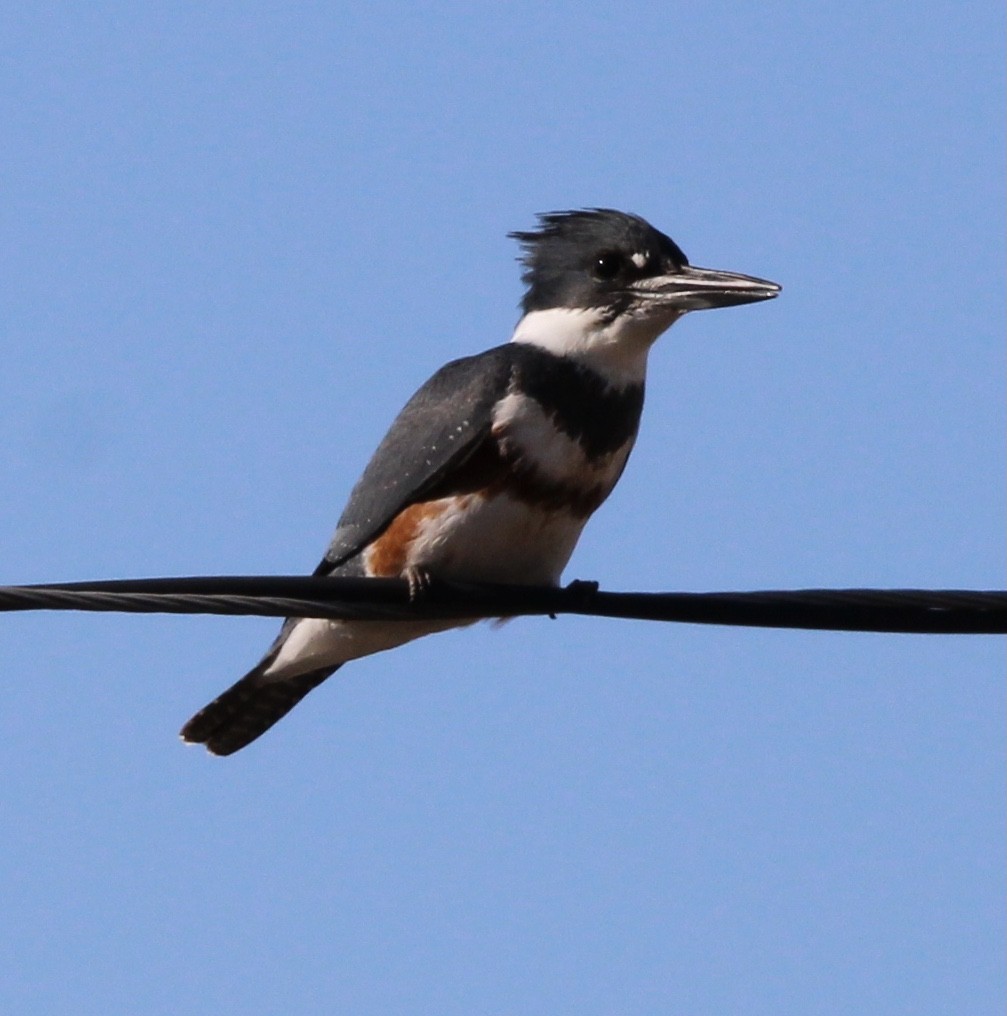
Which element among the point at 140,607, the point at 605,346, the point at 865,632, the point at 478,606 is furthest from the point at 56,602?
the point at 605,346

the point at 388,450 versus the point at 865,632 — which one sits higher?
the point at 388,450

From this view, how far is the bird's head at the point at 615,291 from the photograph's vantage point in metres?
4.96

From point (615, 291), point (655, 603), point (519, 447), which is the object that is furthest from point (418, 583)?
point (615, 291)

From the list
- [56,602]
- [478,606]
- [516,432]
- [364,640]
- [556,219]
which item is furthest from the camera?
[556,219]

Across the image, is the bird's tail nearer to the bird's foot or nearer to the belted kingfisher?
the belted kingfisher

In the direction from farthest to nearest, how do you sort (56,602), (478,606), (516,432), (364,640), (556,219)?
(556,219) → (364,640) → (516,432) → (478,606) → (56,602)

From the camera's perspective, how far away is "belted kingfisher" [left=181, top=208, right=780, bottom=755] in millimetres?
4641

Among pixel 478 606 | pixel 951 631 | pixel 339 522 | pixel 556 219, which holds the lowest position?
pixel 951 631

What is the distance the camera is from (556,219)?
5352 millimetres

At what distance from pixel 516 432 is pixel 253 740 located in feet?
4.44

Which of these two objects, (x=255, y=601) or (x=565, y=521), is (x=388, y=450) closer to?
(x=565, y=521)

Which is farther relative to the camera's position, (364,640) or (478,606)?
(364,640)

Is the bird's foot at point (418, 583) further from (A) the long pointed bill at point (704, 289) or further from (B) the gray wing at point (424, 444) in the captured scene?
(A) the long pointed bill at point (704, 289)

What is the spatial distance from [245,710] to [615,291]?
5.10 feet
